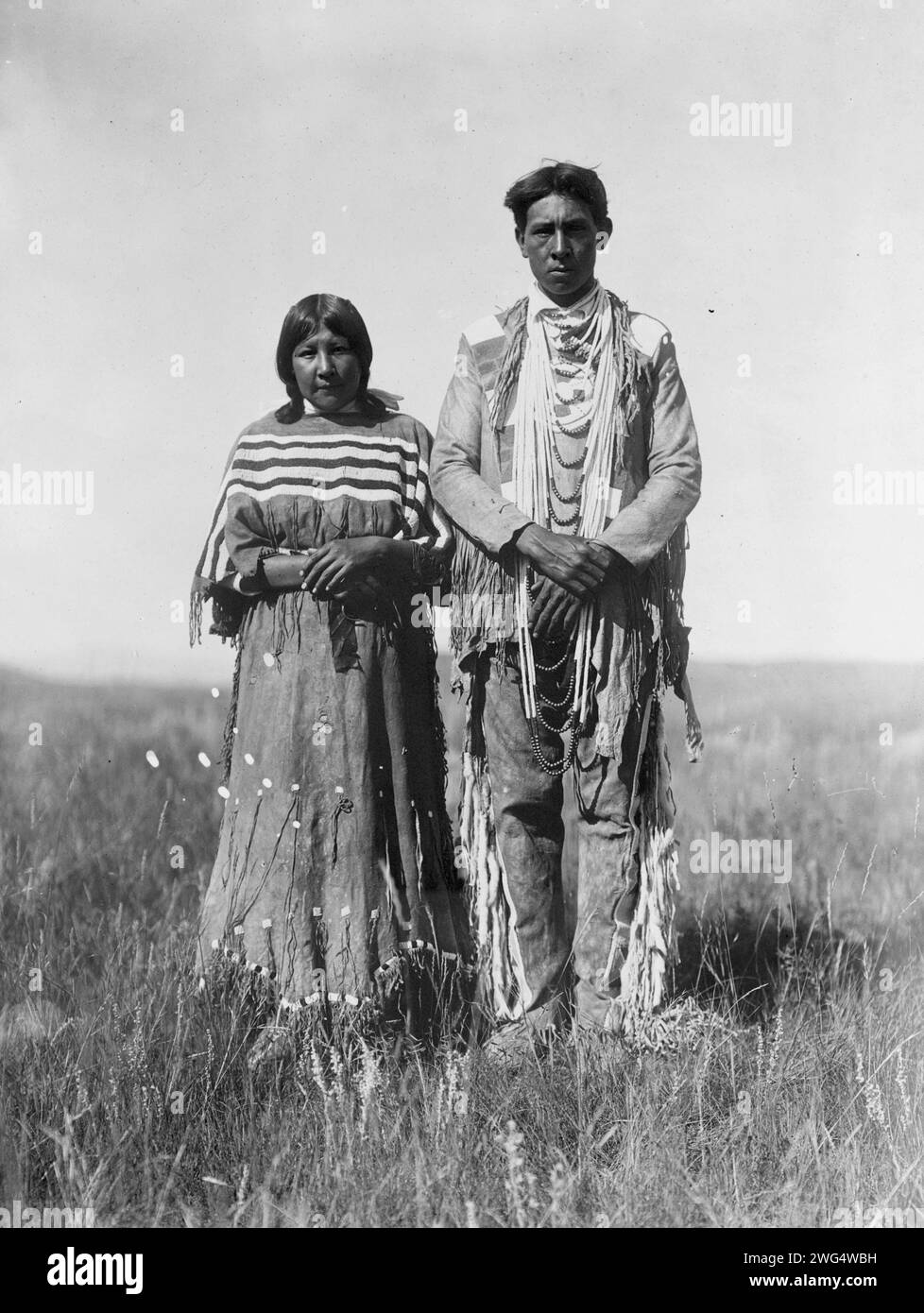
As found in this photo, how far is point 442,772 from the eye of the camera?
346cm

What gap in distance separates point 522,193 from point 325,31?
0.77 m

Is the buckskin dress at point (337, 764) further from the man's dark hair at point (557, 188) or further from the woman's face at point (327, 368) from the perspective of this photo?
the man's dark hair at point (557, 188)

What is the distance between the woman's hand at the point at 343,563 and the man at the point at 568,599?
0.75 ft

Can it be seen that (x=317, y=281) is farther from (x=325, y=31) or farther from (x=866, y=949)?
(x=866, y=949)

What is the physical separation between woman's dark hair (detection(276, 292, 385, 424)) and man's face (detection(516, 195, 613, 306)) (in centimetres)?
52

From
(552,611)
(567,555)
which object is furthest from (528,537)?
(552,611)

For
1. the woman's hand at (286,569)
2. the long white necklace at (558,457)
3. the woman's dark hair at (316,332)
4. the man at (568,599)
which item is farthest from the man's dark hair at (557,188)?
the woman's hand at (286,569)

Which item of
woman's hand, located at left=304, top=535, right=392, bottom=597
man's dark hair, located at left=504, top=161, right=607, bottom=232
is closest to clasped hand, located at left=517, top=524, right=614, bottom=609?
woman's hand, located at left=304, top=535, right=392, bottom=597

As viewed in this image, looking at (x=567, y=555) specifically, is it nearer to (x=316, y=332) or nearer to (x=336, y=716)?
(x=336, y=716)

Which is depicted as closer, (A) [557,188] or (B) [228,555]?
(A) [557,188]

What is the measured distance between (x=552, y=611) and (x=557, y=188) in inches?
44.9

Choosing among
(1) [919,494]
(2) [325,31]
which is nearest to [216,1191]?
(1) [919,494]

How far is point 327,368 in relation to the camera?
334 cm

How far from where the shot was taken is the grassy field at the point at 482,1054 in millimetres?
2975
